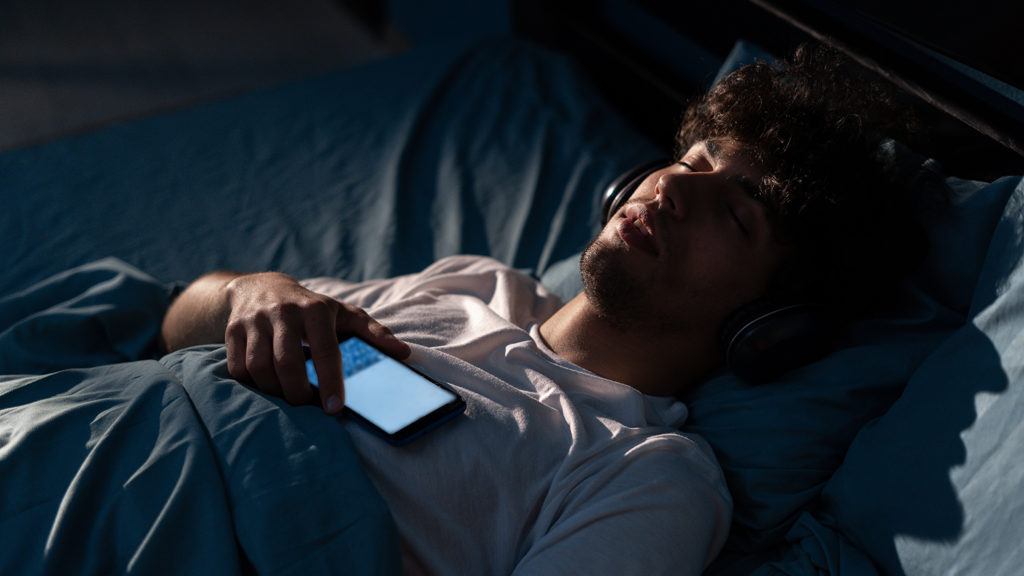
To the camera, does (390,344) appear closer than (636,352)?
Yes

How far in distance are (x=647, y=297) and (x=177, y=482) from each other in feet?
2.13

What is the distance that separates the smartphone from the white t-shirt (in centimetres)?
3

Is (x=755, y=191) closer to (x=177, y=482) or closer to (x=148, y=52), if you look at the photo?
(x=177, y=482)

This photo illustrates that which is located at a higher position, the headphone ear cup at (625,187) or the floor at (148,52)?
the headphone ear cup at (625,187)

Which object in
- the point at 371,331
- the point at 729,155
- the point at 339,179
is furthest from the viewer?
the point at 339,179

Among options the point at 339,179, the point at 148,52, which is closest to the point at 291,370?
the point at 339,179

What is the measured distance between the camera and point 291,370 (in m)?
0.93

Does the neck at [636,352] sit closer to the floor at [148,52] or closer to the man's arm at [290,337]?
the man's arm at [290,337]

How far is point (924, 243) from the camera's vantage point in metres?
1.04

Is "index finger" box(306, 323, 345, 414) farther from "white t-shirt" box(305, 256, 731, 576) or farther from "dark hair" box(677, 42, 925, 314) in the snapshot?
"dark hair" box(677, 42, 925, 314)

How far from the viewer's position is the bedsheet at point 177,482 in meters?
0.79

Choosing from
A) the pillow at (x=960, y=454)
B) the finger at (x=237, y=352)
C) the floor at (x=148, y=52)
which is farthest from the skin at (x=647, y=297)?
the floor at (x=148, y=52)

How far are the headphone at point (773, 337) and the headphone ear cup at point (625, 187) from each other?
28 centimetres

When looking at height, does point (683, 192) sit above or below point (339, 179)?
above
